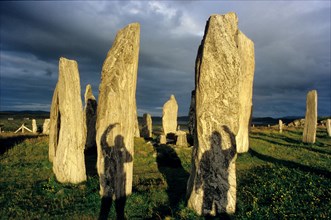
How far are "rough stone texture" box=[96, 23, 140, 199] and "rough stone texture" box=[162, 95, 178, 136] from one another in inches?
997

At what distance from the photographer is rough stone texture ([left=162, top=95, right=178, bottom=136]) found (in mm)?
38562

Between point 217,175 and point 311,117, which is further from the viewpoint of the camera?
point 311,117

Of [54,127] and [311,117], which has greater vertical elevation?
[311,117]

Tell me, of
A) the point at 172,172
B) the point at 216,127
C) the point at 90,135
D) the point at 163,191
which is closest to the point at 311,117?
the point at 172,172

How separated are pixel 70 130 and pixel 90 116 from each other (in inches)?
452

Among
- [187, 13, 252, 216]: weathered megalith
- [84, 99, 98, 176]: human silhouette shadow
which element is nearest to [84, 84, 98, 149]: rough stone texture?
[84, 99, 98, 176]: human silhouette shadow

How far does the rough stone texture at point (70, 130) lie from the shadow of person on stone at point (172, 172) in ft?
14.7

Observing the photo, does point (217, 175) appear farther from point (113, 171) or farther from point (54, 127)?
point (54, 127)

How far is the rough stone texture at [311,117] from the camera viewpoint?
29219mm

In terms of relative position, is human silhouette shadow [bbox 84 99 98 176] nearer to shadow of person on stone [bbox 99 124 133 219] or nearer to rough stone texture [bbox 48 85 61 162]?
rough stone texture [bbox 48 85 61 162]

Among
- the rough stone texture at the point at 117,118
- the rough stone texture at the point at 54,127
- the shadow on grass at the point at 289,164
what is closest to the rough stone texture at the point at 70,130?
the rough stone texture at the point at 117,118

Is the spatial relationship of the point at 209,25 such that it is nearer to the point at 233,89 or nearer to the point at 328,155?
the point at 233,89

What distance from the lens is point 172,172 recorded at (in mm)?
18109

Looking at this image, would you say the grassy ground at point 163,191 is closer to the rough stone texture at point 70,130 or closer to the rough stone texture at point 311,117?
the rough stone texture at point 70,130
